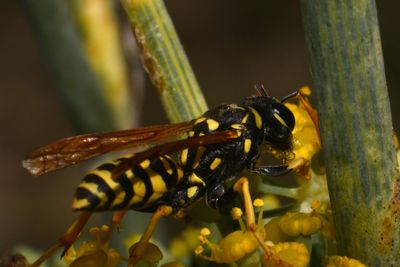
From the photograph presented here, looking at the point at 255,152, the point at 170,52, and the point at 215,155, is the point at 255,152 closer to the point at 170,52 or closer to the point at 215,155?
the point at 215,155

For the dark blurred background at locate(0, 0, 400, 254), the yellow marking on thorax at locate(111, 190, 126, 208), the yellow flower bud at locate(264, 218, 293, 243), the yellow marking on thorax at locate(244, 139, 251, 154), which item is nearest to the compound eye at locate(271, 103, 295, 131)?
the yellow marking on thorax at locate(244, 139, 251, 154)

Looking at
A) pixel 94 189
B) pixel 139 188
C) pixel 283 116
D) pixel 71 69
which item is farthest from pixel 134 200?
pixel 71 69

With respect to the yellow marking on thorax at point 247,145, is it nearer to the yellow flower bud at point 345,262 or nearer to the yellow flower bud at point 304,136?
the yellow flower bud at point 304,136

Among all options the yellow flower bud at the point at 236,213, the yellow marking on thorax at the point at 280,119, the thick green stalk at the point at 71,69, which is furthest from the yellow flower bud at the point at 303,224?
the thick green stalk at the point at 71,69

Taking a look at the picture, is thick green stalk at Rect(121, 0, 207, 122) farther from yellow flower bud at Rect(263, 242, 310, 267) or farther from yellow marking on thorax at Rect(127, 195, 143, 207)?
yellow flower bud at Rect(263, 242, 310, 267)

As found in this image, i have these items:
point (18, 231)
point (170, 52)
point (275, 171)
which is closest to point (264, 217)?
point (275, 171)

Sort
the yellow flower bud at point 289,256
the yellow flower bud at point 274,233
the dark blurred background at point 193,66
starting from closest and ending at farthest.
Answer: the yellow flower bud at point 289,256 → the yellow flower bud at point 274,233 → the dark blurred background at point 193,66
